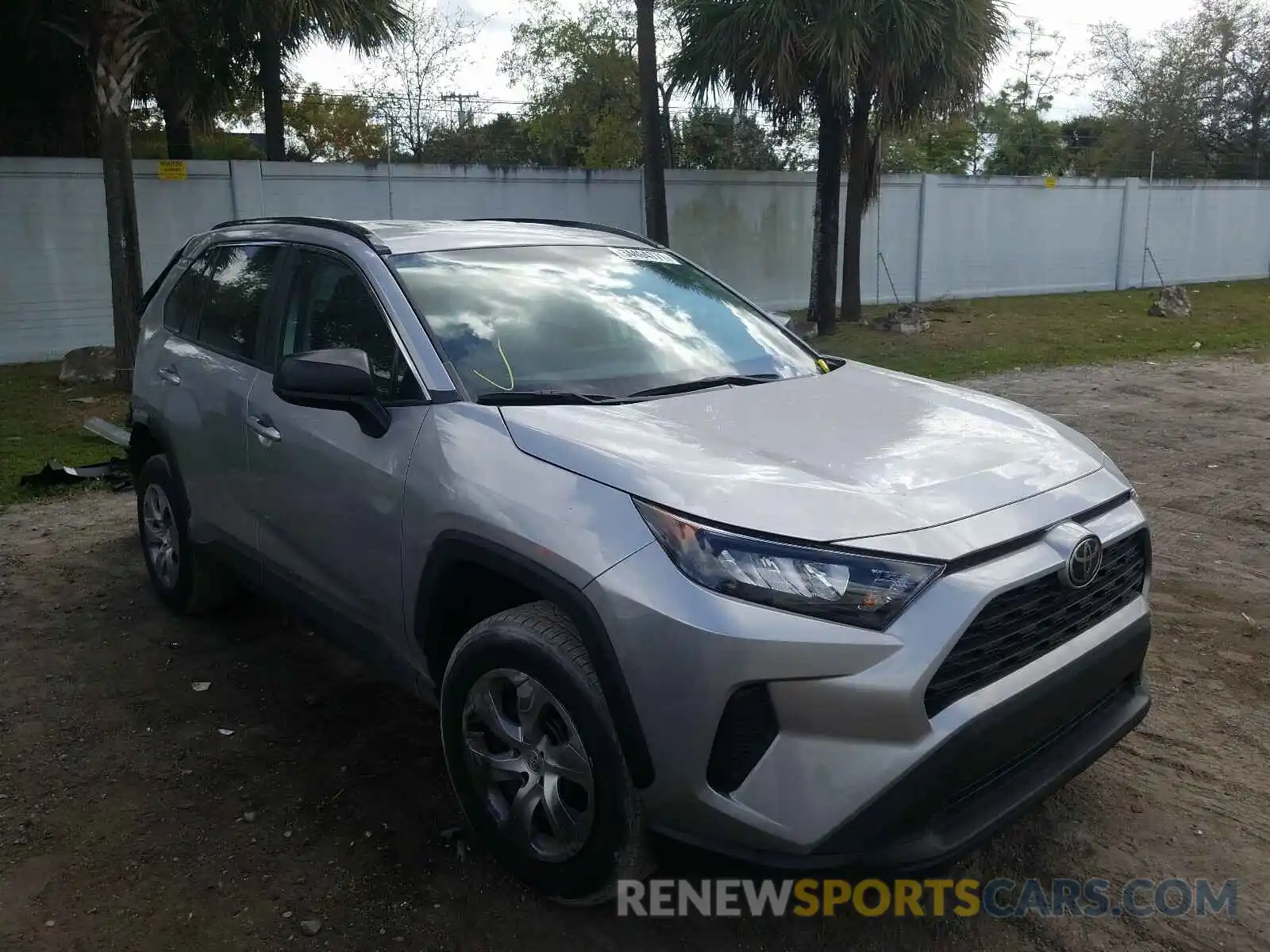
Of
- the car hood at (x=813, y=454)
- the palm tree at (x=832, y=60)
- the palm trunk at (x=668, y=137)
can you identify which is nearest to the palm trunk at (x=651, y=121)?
the palm tree at (x=832, y=60)

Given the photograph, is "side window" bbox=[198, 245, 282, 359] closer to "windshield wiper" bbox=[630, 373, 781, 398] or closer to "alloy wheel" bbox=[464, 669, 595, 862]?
"windshield wiper" bbox=[630, 373, 781, 398]

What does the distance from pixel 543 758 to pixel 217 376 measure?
226 centimetres

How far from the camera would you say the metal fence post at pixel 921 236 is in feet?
63.7

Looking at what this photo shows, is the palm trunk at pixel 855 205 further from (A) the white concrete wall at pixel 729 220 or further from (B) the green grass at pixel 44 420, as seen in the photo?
(B) the green grass at pixel 44 420

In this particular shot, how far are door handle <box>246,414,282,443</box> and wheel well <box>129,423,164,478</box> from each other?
3.66 feet

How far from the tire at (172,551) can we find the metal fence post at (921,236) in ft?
55.2

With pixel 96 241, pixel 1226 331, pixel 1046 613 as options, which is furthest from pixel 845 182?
pixel 1046 613

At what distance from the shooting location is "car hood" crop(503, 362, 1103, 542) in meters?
2.38

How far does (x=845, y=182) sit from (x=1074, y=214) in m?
6.00

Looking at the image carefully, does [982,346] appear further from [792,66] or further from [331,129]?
[331,129]

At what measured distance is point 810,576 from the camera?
7.42 feet

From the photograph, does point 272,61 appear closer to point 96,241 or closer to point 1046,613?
point 96,241

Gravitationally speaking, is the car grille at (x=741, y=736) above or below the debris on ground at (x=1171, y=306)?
below

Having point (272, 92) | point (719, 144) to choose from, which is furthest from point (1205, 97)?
point (272, 92)
